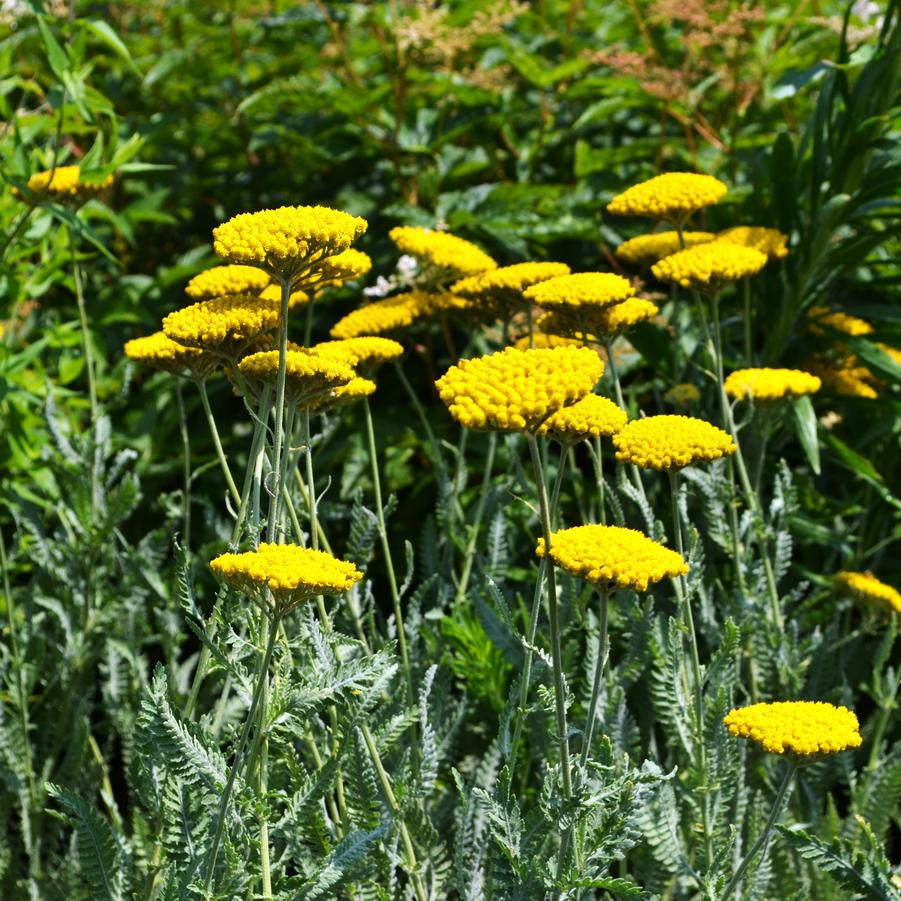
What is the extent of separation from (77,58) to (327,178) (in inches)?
46.6

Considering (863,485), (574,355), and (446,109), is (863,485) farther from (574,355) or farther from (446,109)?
(574,355)

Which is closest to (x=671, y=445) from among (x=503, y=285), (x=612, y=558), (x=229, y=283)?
(x=612, y=558)

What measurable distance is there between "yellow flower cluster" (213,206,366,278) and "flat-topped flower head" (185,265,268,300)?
1.32ft

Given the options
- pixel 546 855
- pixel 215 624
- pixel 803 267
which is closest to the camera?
pixel 215 624

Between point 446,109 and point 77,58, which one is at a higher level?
point 77,58

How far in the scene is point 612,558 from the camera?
5.22 ft

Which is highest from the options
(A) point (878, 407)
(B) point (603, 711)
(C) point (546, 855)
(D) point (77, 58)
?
(D) point (77, 58)

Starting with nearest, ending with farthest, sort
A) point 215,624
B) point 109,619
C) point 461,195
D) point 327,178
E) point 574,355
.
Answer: point 574,355
point 215,624
point 109,619
point 461,195
point 327,178

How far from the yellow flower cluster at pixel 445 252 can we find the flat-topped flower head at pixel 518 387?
3.04 feet

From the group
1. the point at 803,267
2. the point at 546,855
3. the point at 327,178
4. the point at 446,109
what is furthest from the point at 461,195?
the point at 546,855

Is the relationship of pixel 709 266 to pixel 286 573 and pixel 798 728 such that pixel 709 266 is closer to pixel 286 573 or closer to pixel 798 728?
pixel 798 728

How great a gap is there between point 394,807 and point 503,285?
96 cm

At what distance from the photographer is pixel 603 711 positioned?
235 cm

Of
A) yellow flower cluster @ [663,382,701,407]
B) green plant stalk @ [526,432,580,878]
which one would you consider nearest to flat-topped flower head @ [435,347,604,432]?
green plant stalk @ [526,432,580,878]
